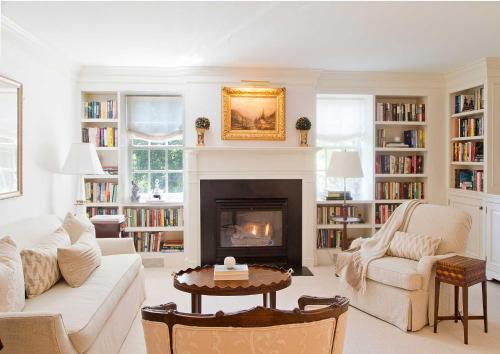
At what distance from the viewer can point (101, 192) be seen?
529 cm

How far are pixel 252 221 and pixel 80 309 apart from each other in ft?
9.77

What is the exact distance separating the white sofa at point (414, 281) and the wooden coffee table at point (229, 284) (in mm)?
911

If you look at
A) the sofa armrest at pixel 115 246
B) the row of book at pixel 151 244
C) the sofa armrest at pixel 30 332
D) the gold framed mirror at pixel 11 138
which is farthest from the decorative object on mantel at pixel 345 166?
the sofa armrest at pixel 30 332

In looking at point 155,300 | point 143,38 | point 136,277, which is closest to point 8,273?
point 136,277

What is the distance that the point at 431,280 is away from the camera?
338cm

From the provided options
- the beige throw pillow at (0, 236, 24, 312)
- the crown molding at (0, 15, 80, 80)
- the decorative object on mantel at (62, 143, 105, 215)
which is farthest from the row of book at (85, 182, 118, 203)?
the beige throw pillow at (0, 236, 24, 312)

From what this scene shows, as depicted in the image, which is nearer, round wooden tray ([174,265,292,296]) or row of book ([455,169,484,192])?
round wooden tray ([174,265,292,296])

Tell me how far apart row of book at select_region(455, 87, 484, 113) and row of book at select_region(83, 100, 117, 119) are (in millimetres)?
4273

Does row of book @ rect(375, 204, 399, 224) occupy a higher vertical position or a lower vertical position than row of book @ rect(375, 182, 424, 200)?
lower

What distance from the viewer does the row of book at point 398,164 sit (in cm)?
557

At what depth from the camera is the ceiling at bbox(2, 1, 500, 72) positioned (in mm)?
3145

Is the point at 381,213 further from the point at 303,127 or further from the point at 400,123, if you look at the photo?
the point at 303,127

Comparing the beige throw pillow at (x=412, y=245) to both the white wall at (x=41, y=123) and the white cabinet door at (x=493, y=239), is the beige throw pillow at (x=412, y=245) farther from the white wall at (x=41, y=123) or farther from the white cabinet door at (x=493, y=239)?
the white wall at (x=41, y=123)

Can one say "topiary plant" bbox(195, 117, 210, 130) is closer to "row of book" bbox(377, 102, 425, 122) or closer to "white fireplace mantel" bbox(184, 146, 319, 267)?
"white fireplace mantel" bbox(184, 146, 319, 267)
